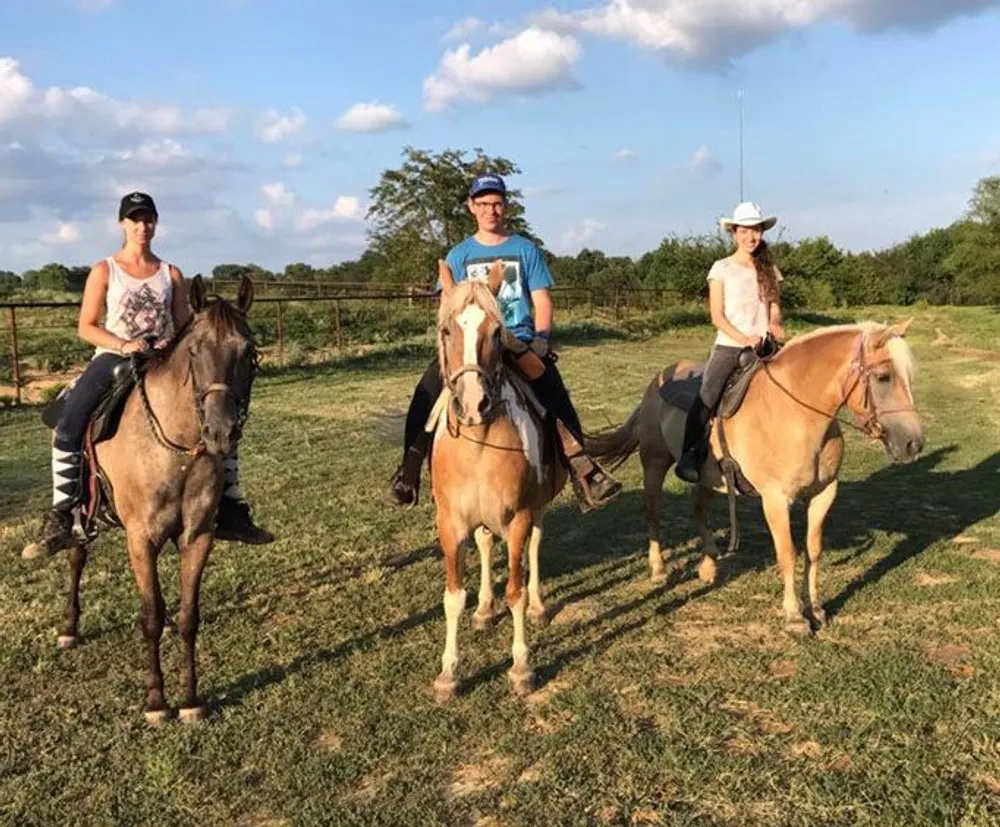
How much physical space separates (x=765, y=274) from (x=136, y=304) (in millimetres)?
4129

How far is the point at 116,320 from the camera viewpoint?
175 inches

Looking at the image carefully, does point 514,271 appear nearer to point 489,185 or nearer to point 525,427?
point 489,185

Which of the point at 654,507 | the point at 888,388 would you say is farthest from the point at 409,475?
the point at 888,388

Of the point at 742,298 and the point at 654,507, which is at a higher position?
the point at 742,298

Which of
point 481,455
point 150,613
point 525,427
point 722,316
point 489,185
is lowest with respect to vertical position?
point 150,613

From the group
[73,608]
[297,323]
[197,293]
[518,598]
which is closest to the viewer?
[197,293]

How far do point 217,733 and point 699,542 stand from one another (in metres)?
4.72

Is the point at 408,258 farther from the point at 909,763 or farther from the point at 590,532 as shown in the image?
the point at 909,763

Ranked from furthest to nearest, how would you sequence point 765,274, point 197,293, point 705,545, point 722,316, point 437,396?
point 705,545 → point 722,316 → point 765,274 → point 437,396 → point 197,293

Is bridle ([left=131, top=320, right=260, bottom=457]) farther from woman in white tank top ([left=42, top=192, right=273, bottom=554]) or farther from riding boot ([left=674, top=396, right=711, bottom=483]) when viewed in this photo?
riding boot ([left=674, top=396, right=711, bottom=483])

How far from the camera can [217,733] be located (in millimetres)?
3977

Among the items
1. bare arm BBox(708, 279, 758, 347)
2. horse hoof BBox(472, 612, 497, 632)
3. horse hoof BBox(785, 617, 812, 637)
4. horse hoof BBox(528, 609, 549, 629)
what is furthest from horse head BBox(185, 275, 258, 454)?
horse hoof BBox(785, 617, 812, 637)

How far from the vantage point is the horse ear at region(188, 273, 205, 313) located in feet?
12.8

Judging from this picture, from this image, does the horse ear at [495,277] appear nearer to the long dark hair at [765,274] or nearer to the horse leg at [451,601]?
the horse leg at [451,601]
